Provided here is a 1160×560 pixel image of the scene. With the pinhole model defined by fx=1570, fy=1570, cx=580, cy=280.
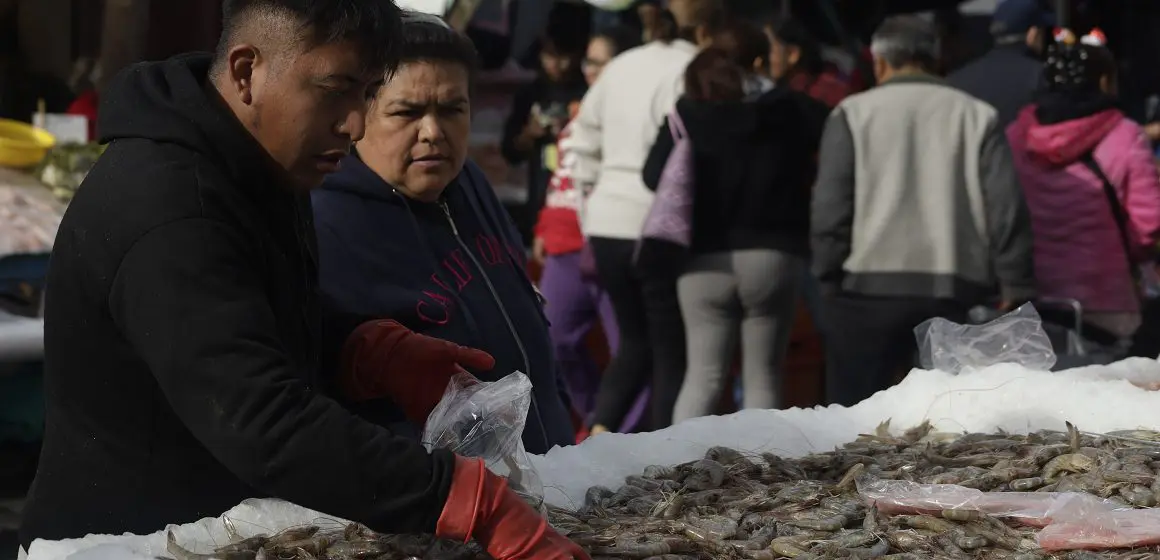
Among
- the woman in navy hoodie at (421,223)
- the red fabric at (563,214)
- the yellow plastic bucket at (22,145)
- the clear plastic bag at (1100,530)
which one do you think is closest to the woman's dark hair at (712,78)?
the red fabric at (563,214)

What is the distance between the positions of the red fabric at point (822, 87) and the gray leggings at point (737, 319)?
1777 mm

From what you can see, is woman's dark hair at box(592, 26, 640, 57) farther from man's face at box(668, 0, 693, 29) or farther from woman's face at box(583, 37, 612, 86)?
man's face at box(668, 0, 693, 29)

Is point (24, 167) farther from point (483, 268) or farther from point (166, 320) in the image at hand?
point (166, 320)

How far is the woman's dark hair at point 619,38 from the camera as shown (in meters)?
6.89

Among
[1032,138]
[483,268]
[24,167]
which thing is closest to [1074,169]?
[1032,138]

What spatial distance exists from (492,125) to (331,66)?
6413mm

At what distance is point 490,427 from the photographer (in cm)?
228

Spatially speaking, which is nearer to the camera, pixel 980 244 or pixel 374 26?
pixel 374 26

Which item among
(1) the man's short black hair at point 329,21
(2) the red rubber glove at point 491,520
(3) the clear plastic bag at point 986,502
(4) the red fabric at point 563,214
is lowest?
(4) the red fabric at point 563,214

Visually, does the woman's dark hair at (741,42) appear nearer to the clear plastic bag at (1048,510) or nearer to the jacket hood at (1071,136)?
the jacket hood at (1071,136)

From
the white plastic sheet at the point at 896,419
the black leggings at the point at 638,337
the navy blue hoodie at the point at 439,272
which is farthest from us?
the black leggings at the point at 638,337

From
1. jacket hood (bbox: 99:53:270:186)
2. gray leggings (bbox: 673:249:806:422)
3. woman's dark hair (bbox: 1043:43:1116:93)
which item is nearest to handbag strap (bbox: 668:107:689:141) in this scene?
gray leggings (bbox: 673:249:806:422)

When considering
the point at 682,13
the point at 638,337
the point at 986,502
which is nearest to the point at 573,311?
the point at 638,337

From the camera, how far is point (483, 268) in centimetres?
321
